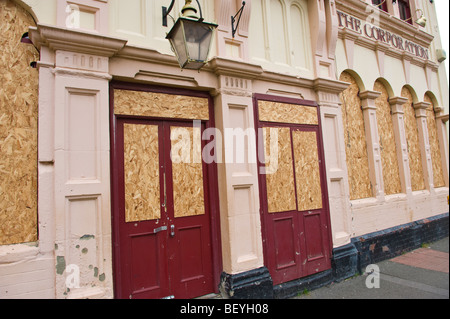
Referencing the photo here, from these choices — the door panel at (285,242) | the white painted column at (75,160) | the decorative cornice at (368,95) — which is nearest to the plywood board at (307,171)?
the door panel at (285,242)

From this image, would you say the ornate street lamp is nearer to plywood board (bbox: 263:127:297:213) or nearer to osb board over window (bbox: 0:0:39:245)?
osb board over window (bbox: 0:0:39:245)

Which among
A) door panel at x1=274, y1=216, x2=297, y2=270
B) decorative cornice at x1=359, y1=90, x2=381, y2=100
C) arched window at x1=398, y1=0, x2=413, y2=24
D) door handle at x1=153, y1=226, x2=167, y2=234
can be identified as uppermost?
arched window at x1=398, y1=0, x2=413, y2=24

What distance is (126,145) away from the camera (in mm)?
3621

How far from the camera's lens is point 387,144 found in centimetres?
675

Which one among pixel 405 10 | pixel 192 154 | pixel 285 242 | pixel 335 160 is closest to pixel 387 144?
pixel 335 160

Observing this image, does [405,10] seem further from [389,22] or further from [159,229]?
[159,229]

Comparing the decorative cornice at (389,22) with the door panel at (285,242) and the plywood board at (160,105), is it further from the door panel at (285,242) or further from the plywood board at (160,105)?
the door panel at (285,242)

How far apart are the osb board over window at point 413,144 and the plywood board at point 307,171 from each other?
3921mm

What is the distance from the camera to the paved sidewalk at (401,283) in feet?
14.3

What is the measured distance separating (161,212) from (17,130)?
1941 mm

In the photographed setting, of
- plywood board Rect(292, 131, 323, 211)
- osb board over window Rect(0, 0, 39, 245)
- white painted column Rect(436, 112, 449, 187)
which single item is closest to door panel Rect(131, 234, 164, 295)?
osb board over window Rect(0, 0, 39, 245)

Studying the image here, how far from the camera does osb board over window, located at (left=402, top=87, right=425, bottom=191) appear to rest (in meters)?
7.34

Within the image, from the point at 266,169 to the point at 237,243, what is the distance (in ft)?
4.23
